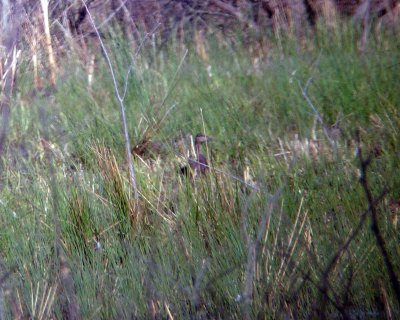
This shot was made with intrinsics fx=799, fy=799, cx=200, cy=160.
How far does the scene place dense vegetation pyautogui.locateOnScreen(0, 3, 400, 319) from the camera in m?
2.44

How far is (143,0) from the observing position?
24.1 ft

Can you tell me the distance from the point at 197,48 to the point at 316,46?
3.36 feet

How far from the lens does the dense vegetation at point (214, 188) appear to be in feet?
8.00

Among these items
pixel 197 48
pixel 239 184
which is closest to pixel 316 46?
pixel 197 48

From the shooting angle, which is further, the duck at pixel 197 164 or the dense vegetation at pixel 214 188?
the duck at pixel 197 164

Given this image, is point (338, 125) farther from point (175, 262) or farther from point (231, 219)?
point (175, 262)

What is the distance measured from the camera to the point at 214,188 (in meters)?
3.20

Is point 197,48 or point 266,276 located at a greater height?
point 266,276

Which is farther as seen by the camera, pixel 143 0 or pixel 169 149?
pixel 143 0

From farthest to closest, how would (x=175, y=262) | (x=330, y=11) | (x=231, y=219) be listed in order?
(x=330, y=11) < (x=231, y=219) < (x=175, y=262)

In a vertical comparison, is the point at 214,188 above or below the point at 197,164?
above

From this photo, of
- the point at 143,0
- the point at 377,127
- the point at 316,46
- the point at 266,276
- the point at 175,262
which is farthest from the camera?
the point at 143,0

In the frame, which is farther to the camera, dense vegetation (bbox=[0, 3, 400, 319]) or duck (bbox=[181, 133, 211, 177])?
duck (bbox=[181, 133, 211, 177])

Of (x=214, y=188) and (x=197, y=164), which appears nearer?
(x=214, y=188)
